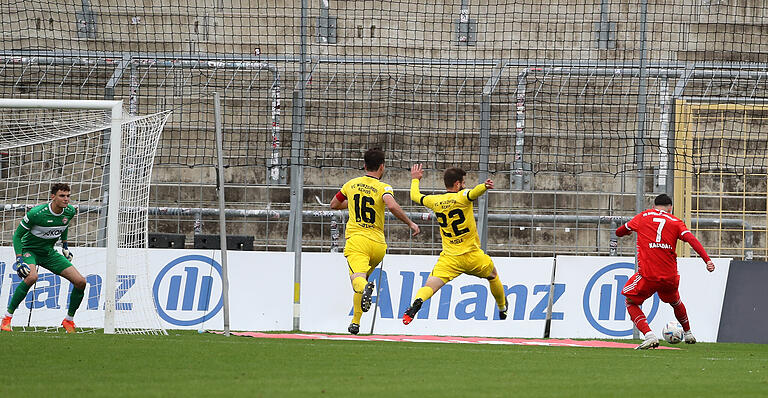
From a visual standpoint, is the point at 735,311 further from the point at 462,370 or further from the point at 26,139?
the point at 26,139

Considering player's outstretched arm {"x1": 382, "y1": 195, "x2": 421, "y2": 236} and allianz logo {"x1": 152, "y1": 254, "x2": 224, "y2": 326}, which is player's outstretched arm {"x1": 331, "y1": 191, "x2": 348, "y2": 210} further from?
allianz logo {"x1": 152, "y1": 254, "x2": 224, "y2": 326}

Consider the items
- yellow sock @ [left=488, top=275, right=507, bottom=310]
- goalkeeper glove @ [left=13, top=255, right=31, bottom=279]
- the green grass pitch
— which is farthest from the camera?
goalkeeper glove @ [left=13, top=255, right=31, bottom=279]

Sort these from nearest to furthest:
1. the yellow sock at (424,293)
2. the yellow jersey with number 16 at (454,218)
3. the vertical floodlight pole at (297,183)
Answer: the yellow sock at (424,293), the yellow jersey with number 16 at (454,218), the vertical floodlight pole at (297,183)

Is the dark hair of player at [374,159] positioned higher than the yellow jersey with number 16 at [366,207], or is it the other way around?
the dark hair of player at [374,159]

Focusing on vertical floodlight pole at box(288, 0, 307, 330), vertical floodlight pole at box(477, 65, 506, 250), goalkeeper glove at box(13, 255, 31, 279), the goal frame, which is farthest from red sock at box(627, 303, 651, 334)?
goalkeeper glove at box(13, 255, 31, 279)

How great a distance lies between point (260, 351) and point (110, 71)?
8.71 m

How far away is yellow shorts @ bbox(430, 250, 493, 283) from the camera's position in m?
12.2

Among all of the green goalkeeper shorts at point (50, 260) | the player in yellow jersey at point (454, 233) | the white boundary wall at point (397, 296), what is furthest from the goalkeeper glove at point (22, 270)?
the player in yellow jersey at point (454, 233)

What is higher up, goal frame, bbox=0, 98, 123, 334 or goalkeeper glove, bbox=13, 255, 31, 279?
goal frame, bbox=0, 98, 123, 334

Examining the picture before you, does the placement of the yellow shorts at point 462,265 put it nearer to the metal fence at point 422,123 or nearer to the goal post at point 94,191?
the goal post at point 94,191

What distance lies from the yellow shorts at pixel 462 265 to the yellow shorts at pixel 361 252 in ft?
2.34

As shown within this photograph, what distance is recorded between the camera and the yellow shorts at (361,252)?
12.2 metres

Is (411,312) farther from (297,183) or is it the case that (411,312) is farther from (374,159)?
(297,183)

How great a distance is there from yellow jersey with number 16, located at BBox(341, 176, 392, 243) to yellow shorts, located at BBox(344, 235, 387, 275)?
0.22 ft
